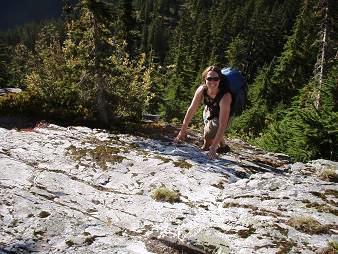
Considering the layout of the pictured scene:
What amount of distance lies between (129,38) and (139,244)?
30486 mm

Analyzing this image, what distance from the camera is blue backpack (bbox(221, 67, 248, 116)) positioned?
788cm

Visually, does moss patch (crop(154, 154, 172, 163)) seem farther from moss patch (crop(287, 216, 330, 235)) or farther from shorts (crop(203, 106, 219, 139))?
moss patch (crop(287, 216, 330, 235))

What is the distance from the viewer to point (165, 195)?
280 inches

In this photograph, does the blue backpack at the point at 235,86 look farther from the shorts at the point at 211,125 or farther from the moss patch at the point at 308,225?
the moss patch at the point at 308,225

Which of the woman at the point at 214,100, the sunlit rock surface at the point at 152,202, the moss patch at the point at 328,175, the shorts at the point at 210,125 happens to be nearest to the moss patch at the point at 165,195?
the sunlit rock surface at the point at 152,202

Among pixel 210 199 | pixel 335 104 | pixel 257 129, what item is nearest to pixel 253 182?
pixel 210 199

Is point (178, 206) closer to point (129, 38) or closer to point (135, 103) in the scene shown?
point (135, 103)

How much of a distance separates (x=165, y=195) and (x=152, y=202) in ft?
0.91

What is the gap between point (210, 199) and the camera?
7184 mm

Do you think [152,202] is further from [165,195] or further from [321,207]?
[321,207]

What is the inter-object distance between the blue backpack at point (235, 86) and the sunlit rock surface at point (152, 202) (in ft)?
5.07

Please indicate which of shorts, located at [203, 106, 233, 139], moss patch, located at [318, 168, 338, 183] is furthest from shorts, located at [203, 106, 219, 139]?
moss patch, located at [318, 168, 338, 183]

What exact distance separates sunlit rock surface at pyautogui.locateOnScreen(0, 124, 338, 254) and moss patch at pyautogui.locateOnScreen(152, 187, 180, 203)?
0.20 feet

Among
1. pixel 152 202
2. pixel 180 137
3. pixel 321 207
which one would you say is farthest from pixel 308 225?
pixel 180 137
